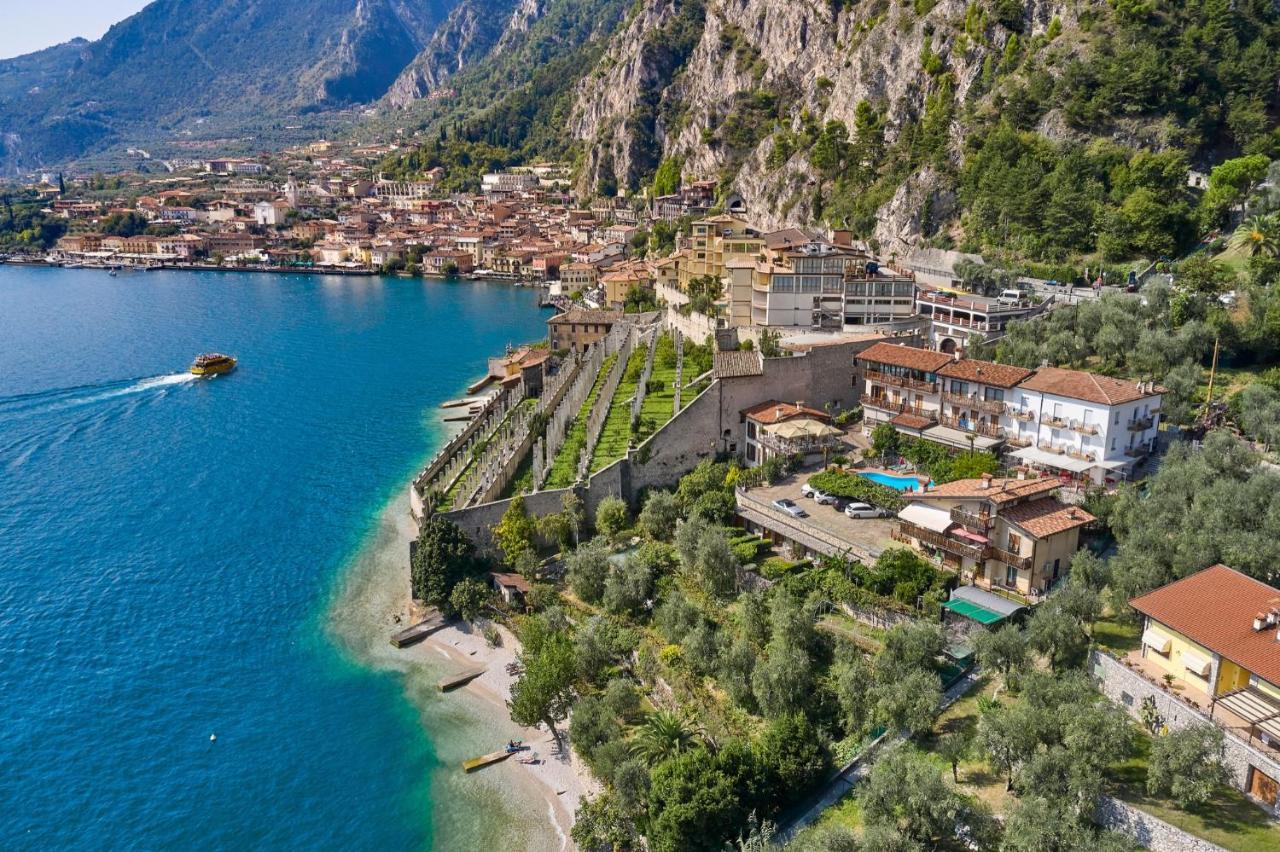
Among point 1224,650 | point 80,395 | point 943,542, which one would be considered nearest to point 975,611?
point 943,542

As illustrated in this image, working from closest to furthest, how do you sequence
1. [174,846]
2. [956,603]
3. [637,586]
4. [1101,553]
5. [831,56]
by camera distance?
[174,846] < [956,603] < [1101,553] < [637,586] < [831,56]

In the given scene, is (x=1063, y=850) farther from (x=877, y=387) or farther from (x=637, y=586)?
(x=877, y=387)

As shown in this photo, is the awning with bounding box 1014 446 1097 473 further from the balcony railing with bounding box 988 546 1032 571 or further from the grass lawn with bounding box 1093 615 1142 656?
the grass lawn with bounding box 1093 615 1142 656

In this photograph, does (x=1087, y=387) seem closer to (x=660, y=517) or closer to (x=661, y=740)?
(x=660, y=517)

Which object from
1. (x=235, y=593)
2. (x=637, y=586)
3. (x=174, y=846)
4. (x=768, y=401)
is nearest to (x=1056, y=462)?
(x=768, y=401)

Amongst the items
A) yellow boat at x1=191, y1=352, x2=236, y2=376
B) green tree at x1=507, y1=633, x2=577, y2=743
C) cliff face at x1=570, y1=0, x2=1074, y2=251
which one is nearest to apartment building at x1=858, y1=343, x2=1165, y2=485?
green tree at x1=507, y1=633, x2=577, y2=743

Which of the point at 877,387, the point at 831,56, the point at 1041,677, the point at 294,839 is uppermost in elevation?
the point at 831,56

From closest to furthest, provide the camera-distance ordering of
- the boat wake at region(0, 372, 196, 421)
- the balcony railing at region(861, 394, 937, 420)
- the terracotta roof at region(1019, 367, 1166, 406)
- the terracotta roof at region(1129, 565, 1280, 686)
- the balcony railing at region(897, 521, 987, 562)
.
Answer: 1. the terracotta roof at region(1129, 565, 1280, 686)
2. the balcony railing at region(897, 521, 987, 562)
3. the terracotta roof at region(1019, 367, 1166, 406)
4. the balcony railing at region(861, 394, 937, 420)
5. the boat wake at region(0, 372, 196, 421)
